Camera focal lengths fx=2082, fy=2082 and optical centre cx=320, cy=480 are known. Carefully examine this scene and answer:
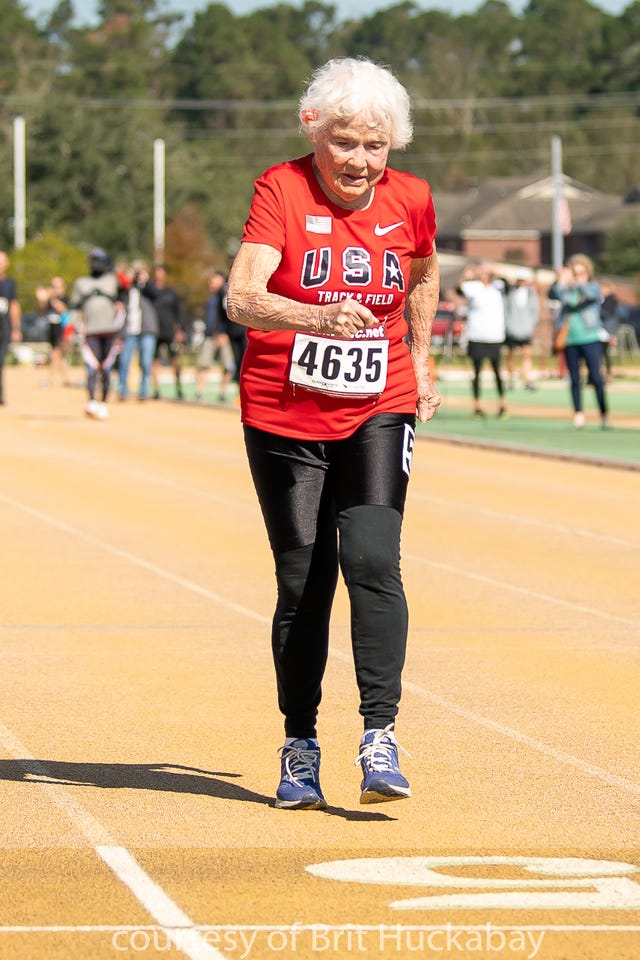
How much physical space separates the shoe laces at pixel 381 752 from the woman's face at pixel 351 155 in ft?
4.93

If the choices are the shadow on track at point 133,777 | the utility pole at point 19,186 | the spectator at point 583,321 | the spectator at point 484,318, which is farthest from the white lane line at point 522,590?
the utility pole at point 19,186

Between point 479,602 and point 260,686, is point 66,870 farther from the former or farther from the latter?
point 479,602

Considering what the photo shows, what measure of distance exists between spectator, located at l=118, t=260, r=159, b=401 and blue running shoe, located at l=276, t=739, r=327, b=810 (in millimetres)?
23820

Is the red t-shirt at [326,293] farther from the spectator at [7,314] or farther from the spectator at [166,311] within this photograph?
the spectator at [166,311]

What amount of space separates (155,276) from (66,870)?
25658 mm

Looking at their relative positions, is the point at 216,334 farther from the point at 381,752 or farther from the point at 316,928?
the point at 316,928

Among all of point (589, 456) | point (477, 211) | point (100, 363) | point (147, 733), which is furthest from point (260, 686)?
point (477, 211)

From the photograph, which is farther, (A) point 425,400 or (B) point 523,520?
(B) point 523,520

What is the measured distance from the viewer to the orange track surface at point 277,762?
15.6ft

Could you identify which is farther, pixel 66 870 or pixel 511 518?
pixel 511 518

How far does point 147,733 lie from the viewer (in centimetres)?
708

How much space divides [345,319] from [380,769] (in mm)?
1283

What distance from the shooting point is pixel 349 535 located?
19.2 ft

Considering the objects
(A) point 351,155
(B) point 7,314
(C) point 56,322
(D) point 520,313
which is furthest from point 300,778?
(C) point 56,322
